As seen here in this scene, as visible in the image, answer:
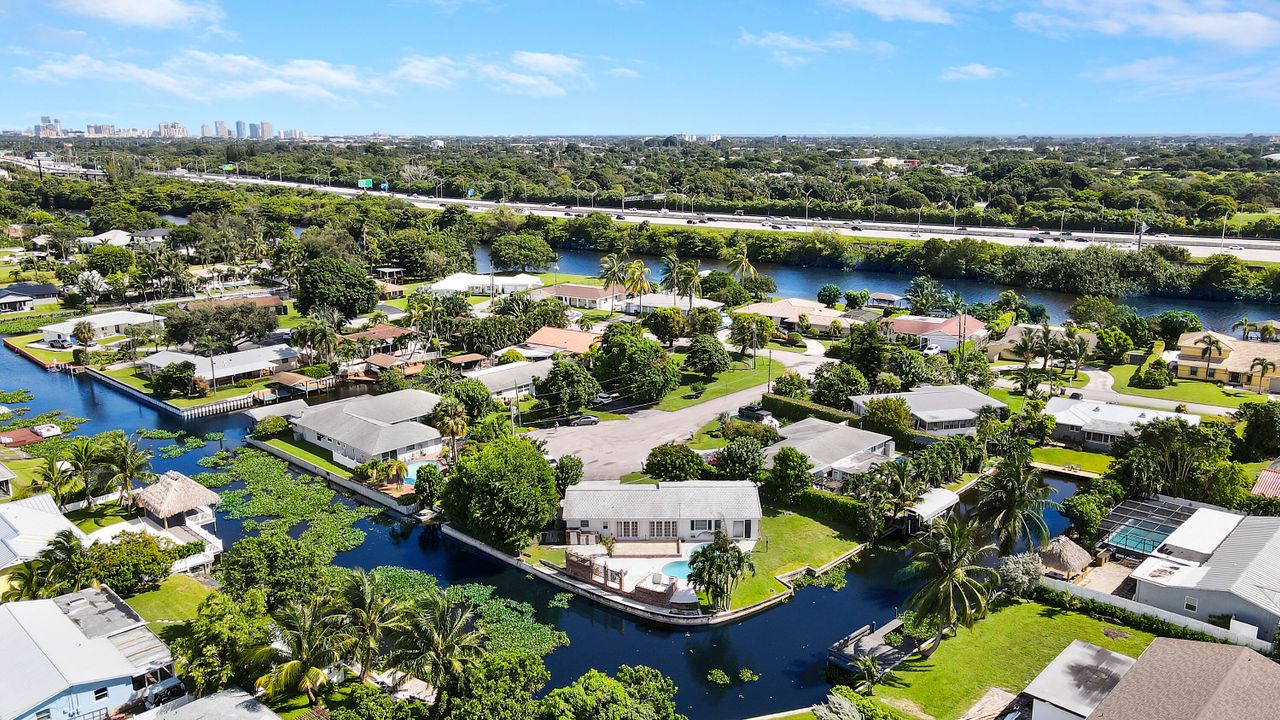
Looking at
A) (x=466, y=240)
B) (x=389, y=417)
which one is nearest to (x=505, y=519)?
(x=389, y=417)

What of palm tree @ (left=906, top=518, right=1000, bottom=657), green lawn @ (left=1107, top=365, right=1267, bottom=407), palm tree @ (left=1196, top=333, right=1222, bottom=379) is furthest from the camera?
palm tree @ (left=1196, top=333, right=1222, bottom=379)

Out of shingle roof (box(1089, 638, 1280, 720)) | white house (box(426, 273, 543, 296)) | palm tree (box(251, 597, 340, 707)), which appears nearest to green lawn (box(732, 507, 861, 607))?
shingle roof (box(1089, 638, 1280, 720))

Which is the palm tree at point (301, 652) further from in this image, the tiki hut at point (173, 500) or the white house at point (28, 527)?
the tiki hut at point (173, 500)

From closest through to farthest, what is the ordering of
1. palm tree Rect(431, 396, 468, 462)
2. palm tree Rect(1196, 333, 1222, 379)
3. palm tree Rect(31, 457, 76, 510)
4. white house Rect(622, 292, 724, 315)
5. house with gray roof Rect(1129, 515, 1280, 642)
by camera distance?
1. house with gray roof Rect(1129, 515, 1280, 642)
2. palm tree Rect(31, 457, 76, 510)
3. palm tree Rect(431, 396, 468, 462)
4. palm tree Rect(1196, 333, 1222, 379)
5. white house Rect(622, 292, 724, 315)

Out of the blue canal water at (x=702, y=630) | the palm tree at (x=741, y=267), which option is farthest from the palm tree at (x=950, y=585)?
the palm tree at (x=741, y=267)

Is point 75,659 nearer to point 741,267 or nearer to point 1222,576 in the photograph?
point 1222,576

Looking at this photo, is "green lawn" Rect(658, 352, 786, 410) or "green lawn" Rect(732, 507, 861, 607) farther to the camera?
"green lawn" Rect(658, 352, 786, 410)

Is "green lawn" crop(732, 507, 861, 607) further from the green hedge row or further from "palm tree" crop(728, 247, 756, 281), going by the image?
"palm tree" crop(728, 247, 756, 281)

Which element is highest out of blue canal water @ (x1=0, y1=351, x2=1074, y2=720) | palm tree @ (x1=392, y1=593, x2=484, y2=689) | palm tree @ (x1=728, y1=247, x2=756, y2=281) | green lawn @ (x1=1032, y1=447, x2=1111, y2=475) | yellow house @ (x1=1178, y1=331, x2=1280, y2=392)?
palm tree @ (x1=728, y1=247, x2=756, y2=281)

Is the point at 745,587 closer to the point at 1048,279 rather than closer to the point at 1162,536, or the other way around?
the point at 1162,536
